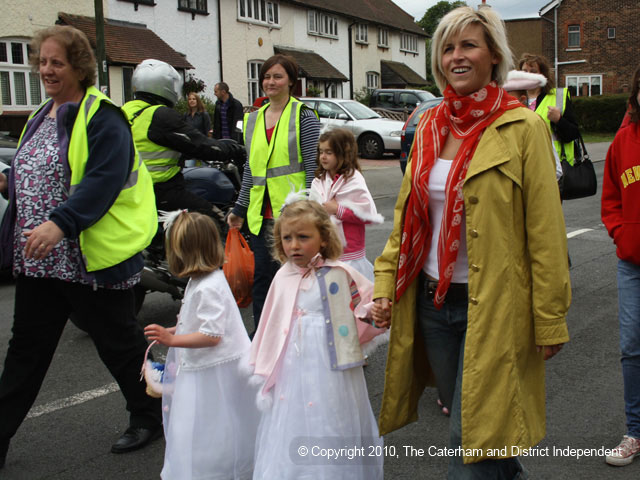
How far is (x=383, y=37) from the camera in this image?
4025 cm

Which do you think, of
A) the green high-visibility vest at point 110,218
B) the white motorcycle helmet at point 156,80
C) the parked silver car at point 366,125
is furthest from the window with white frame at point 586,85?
the green high-visibility vest at point 110,218

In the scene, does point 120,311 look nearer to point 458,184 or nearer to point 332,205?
point 332,205

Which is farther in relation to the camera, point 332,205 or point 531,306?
point 332,205

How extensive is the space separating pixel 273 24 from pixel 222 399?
94.7ft

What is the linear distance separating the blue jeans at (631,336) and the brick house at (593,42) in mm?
45091

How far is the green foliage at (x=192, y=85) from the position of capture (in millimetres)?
24234

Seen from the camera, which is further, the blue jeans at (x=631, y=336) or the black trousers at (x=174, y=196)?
the black trousers at (x=174, y=196)

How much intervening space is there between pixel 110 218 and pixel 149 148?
2.00 meters

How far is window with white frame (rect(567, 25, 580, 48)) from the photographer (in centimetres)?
4709

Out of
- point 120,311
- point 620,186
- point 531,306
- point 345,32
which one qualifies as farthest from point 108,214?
point 345,32

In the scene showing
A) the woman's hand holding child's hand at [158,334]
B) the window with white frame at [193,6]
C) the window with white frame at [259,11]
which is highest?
the window with white frame at [259,11]

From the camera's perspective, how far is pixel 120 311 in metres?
3.71

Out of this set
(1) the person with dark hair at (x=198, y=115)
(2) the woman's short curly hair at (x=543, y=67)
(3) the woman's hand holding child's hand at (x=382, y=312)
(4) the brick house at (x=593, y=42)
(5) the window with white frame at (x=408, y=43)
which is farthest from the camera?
(4) the brick house at (x=593, y=42)

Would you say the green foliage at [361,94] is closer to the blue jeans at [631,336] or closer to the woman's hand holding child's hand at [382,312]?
the blue jeans at [631,336]
